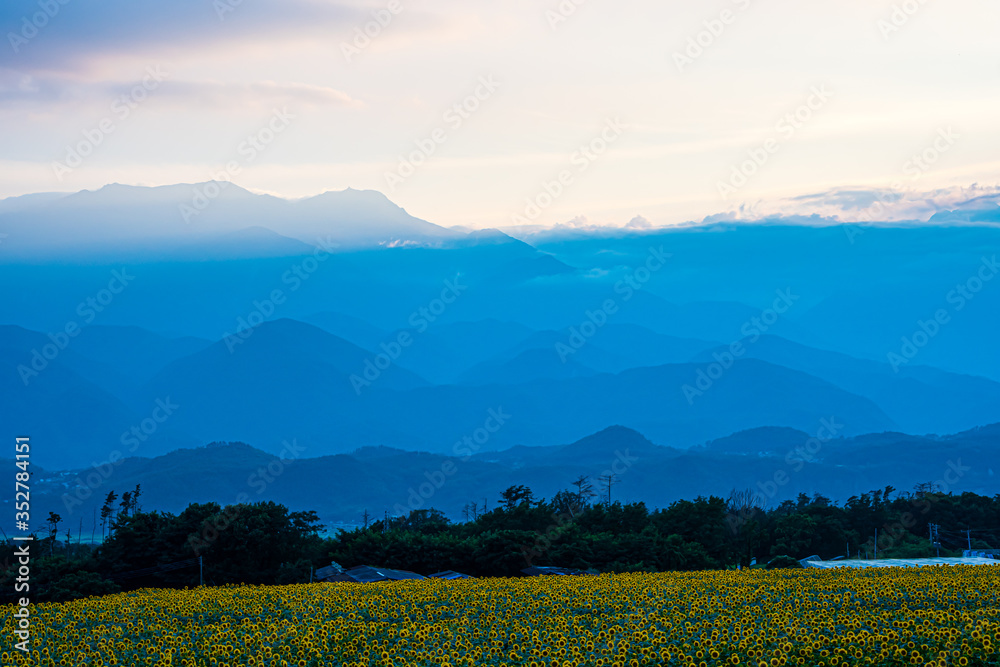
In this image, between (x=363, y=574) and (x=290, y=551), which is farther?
(x=290, y=551)

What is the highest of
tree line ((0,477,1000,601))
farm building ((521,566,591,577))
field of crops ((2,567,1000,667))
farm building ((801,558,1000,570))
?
tree line ((0,477,1000,601))

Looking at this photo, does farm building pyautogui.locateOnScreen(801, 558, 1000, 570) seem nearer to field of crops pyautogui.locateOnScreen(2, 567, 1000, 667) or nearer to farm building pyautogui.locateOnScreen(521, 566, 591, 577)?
field of crops pyautogui.locateOnScreen(2, 567, 1000, 667)

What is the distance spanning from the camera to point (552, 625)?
21.4m

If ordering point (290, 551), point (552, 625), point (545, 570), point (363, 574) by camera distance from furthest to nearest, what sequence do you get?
point (290, 551), point (545, 570), point (363, 574), point (552, 625)

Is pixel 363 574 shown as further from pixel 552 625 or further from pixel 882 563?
pixel 882 563

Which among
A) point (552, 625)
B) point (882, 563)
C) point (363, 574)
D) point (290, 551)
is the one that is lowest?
point (552, 625)

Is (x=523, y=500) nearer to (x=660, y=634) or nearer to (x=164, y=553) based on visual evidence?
(x=164, y=553)

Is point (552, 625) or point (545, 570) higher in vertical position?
point (545, 570)

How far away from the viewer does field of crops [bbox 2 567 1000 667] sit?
60.2ft

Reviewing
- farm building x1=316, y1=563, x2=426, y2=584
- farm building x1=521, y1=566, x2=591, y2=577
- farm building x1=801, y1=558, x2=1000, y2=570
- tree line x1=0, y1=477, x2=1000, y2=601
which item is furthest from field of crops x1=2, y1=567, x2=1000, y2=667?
farm building x1=521, y1=566, x2=591, y2=577

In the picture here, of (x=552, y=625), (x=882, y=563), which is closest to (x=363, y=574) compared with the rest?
(x=552, y=625)

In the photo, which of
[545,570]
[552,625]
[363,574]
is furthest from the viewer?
[545,570]

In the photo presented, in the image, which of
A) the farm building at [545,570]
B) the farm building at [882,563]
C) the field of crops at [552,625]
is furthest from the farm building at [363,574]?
the farm building at [882,563]

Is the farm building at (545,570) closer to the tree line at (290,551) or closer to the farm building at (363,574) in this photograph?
the tree line at (290,551)
